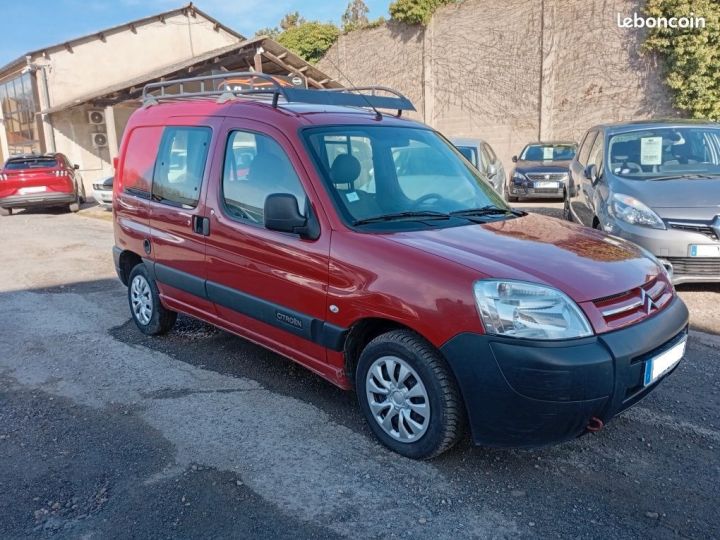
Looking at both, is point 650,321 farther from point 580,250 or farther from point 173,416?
point 173,416

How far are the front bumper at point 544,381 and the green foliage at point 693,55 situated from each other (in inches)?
609

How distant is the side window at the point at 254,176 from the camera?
3.67 meters

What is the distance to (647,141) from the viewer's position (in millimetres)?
6684

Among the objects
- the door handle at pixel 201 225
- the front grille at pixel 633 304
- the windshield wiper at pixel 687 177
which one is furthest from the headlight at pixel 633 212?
the door handle at pixel 201 225

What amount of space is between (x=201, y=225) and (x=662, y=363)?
3.09 meters

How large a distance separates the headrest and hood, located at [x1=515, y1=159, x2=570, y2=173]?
1054cm

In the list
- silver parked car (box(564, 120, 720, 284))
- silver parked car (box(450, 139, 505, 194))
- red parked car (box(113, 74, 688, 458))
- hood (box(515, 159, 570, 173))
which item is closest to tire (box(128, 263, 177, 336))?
red parked car (box(113, 74, 688, 458))

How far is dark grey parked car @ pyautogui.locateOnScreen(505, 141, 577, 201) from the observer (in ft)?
43.3

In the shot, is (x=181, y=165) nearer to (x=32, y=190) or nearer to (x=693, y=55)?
(x=32, y=190)

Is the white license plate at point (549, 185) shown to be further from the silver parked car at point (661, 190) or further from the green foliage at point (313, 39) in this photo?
the green foliage at point (313, 39)

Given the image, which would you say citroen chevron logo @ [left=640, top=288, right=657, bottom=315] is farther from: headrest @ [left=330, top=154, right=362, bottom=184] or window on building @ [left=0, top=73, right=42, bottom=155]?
window on building @ [left=0, top=73, right=42, bottom=155]

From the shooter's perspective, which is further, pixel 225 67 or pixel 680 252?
pixel 225 67

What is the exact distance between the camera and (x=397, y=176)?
3.82 meters

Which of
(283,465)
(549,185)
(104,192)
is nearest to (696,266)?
(283,465)
